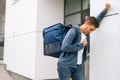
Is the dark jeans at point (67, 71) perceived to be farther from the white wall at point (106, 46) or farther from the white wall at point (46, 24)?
the white wall at point (46, 24)

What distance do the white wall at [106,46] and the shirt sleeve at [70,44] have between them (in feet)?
1.76

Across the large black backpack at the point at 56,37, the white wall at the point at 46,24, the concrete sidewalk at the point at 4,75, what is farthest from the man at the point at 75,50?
the concrete sidewalk at the point at 4,75

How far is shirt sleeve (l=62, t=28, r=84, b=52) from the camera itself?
3.92m

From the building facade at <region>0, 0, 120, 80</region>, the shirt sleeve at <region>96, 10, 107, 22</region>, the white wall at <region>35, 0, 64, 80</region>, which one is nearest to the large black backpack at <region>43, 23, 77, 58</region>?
the shirt sleeve at <region>96, 10, 107, 22</region>

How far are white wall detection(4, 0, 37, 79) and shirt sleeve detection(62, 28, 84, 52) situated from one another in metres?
3.82

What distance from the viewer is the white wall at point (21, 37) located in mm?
7883

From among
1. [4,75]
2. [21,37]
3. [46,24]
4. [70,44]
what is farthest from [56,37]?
[4,75]

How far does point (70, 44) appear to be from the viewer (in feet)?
13.0

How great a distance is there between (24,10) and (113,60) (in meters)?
5.37

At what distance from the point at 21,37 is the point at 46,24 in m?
1.56

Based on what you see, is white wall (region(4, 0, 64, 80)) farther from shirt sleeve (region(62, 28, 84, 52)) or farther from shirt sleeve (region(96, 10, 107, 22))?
shirt sleeve (region(62, 28, 84, 52))

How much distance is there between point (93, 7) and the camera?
466cm

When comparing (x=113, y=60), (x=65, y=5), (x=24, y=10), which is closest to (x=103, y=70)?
(x=113, y=60)

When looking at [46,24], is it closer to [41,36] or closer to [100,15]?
[41,36]
